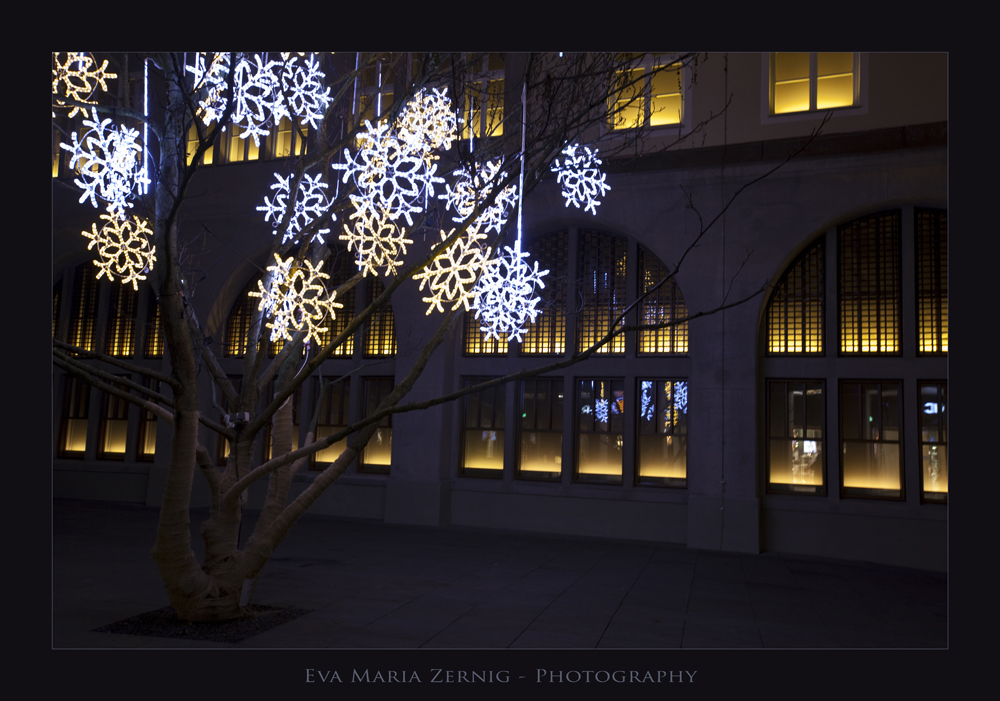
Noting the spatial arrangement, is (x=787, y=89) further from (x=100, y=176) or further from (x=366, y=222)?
(x=100, y=176)

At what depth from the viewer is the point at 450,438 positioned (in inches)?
563

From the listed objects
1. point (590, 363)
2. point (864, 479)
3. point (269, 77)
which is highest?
point (269, 77)

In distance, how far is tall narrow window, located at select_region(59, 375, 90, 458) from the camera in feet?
57.1

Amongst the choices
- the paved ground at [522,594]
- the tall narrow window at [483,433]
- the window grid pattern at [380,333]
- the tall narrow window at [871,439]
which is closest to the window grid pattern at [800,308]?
the tall narrow window at [871,439]

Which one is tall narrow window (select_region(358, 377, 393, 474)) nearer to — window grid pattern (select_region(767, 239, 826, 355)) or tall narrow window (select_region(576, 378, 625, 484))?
tall narrow window (select_region(576, 378, 625, 484))

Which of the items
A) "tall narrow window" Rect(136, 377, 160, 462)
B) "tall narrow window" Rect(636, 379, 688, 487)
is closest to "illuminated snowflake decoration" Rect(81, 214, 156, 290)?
"tall narrow window" Rect(636, 379, 688, 487)

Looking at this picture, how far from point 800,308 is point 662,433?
316cm

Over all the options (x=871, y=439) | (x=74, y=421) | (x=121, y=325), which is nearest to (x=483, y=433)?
(x=871, y=439)

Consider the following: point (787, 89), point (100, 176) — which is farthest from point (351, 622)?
point (787, 89)

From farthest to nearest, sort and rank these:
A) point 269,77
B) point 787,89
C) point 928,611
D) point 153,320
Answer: point 153,320 < point 787,89 < point 928,611 < point 269,77

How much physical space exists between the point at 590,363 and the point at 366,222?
Result: 7553 mm

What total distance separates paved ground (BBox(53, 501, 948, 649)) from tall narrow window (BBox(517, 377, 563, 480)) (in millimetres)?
1661

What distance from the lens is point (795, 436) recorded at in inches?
493

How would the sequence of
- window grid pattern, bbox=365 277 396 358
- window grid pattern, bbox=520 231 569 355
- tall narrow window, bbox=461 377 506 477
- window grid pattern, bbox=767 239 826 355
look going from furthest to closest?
1. window grid pattern, bbox=365 277 396 358
2. tall narrow window, bbox=461 377 506 477
3. window grid pattern, bbox=520 231 569 355
4. window grid pattern, bbox=767 239 826 355
